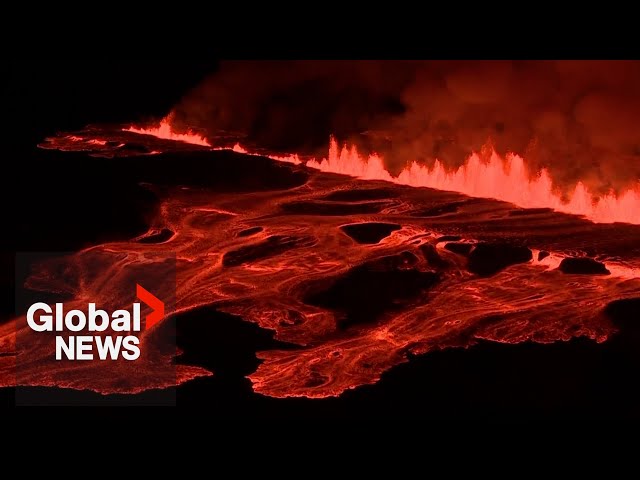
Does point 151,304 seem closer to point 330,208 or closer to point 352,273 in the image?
point 352,273

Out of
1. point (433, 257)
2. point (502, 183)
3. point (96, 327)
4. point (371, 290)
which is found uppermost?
point (502, 183)

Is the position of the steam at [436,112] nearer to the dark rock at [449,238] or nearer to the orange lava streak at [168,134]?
the orange lava streak at [168,134]

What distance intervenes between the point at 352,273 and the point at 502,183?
6.86 feet

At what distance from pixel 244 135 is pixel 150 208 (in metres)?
2.85

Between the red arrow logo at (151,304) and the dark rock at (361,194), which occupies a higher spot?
the dark rock at (361,194)

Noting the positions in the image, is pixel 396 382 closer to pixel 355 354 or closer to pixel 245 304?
pixel 355 354

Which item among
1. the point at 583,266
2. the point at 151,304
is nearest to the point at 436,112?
the point at 583,266

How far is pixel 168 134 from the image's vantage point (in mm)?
8273

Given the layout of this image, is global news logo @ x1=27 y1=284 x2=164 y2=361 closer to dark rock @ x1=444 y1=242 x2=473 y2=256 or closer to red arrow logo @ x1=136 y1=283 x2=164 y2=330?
red arrow logo @ x1=136 y1=283 x2=164 y2=330

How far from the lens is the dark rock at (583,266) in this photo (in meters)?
4.22

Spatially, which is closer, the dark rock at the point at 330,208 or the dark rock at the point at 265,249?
the dark rock at the point at 265,249

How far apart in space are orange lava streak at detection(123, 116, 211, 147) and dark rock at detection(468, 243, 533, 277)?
3775mm

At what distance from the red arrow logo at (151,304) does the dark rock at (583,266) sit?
6.56 feet

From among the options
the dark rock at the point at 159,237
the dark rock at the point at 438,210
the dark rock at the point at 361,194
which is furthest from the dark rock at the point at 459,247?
the dark rock at the point at 159,237
